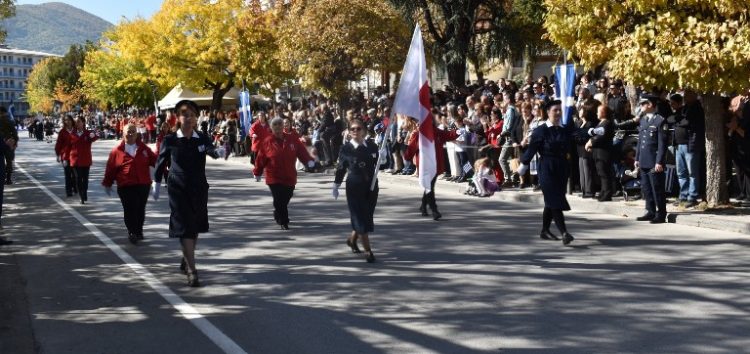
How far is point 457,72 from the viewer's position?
31000 millimetres

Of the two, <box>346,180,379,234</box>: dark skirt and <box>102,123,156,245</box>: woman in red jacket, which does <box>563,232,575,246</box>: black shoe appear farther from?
<box>102,123,156,245</box>: woman in red jacket

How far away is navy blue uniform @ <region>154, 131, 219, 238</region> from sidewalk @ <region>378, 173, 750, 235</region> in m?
6.83

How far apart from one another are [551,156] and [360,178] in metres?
2.44

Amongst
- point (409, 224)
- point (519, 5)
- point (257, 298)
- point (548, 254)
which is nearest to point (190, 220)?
point (257, 298)

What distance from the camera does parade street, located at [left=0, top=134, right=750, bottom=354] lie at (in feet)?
21.8

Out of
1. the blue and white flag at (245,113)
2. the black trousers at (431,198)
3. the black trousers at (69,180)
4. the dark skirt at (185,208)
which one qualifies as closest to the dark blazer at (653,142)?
the black trousers at (431,198)

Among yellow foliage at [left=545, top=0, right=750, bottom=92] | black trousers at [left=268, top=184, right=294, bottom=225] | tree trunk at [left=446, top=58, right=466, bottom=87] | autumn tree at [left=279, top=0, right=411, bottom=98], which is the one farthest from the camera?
tree trunk at [left=446, top=58, right=466, bottom=87]

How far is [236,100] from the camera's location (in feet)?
172

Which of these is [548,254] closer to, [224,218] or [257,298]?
[257,298]

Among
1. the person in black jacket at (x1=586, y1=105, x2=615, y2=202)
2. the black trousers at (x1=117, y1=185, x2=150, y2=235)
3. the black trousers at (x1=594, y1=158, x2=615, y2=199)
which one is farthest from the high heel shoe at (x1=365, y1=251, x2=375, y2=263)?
the black trousers at (x1=594, y1=158, x2=615, y2=199)

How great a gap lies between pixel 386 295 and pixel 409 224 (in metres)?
5.14

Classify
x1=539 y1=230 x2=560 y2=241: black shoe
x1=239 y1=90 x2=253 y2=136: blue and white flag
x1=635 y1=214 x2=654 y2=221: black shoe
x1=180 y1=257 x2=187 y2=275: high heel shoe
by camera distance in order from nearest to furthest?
x1=180 y1=257 x2=187 y2=275: high heel shoe, x1=539 y1=230 x2=560 y2=241: black shoe, x1=635 y1=214 x2=654 y2=221: black shoe, x1=239 y1=90 x2=253 y2=136: blue and white flag

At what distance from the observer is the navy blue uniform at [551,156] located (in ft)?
36.0

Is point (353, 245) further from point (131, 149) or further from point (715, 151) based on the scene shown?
point (715, 151)
